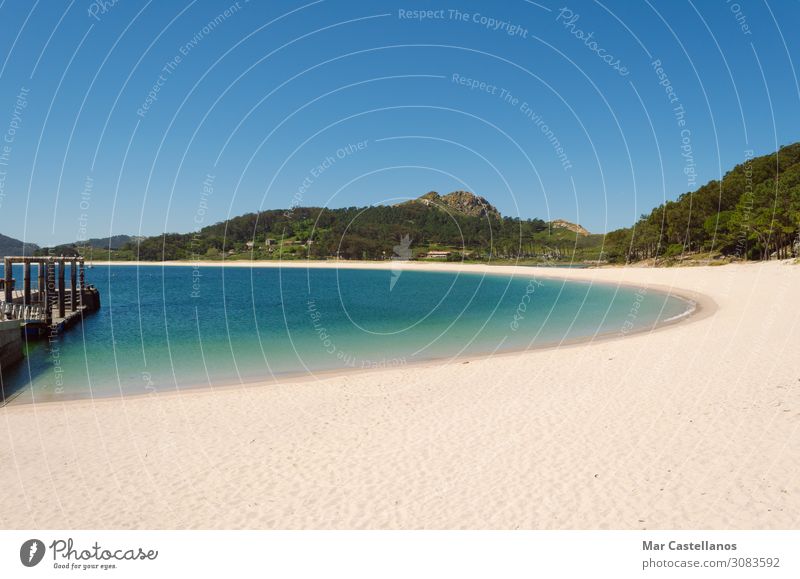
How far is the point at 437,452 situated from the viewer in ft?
27.6

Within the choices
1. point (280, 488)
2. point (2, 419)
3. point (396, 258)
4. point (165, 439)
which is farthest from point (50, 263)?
point (396, 258)

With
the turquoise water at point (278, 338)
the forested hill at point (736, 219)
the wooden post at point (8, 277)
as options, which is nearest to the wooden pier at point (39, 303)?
the wooden post at point (8, 277)

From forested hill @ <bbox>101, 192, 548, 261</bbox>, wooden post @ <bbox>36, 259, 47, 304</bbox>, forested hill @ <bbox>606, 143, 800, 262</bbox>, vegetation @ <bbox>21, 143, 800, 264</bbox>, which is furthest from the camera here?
forested hill @ <bbox>101, 192, 548, 261</bbox>

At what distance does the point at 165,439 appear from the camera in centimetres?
980

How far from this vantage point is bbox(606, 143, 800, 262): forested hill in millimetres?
56719

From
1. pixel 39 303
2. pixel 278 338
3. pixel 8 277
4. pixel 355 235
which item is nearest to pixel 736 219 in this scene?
pixel 278 338

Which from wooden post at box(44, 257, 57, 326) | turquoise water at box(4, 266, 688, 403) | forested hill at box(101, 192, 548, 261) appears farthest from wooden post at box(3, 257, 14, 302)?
forested hill at box(101, 192, 548, 261)

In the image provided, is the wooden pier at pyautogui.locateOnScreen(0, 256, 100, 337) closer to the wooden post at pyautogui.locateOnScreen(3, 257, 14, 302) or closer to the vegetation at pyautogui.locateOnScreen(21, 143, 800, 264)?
the wooden post at pyautogui.locateOnScreen(3, 257, 14, 302)

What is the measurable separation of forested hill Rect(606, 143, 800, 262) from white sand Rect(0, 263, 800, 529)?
5343 cm

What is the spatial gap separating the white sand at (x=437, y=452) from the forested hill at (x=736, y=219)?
53433 mm

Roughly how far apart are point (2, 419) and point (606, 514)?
13333mm

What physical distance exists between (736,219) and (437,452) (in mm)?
71740

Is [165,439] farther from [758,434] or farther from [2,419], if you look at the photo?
[758,434]

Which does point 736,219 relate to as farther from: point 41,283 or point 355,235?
point 355,235
